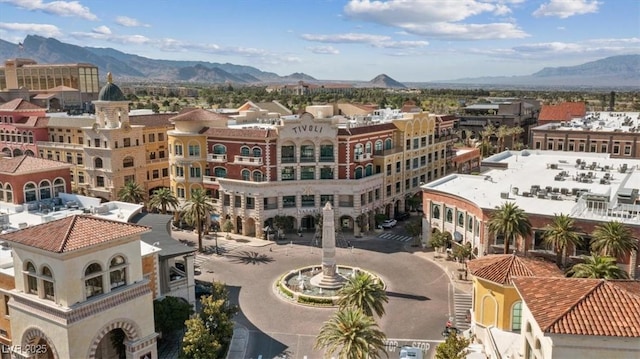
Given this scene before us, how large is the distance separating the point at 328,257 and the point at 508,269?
19.8m

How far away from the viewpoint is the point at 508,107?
150 metres

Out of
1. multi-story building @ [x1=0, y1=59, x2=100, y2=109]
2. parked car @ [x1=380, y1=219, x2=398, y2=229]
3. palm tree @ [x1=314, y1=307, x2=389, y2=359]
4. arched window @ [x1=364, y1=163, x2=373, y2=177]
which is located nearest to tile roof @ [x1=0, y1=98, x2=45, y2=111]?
multi-story building @ [x1=0, y1=59, x2=100, y2=109]

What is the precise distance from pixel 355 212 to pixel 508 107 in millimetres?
89374

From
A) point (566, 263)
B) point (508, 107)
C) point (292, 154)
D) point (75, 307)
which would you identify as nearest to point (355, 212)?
point (292, 154)

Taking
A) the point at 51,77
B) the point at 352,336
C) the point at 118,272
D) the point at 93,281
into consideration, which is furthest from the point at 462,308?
the point at 51,77

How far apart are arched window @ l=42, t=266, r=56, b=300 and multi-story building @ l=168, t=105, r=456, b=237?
4239 cm

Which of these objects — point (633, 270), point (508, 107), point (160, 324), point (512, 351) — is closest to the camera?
point (512, 351)

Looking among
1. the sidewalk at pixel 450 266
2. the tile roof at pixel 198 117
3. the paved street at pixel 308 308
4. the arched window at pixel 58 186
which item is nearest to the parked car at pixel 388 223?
the paved street at pixel 308 308

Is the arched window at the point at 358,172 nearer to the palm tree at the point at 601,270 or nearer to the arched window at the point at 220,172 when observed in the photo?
the arched window at the point at 220,172

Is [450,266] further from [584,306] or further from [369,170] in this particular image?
[584,306]

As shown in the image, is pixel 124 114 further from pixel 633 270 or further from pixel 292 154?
pixel 633 270

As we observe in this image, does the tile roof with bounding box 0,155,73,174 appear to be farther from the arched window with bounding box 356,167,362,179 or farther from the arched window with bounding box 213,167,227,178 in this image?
the arched window with bounding box 356,167,362,179

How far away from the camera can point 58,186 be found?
198 ft

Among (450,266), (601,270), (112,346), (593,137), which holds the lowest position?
(450,266)
